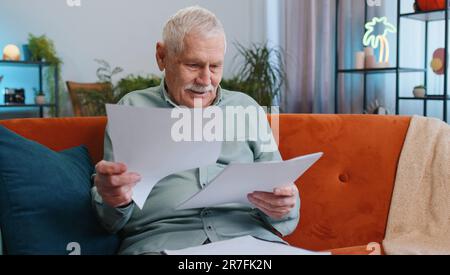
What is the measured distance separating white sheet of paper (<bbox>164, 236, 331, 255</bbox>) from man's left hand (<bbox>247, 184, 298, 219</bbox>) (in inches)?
3.2

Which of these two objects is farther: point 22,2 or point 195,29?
point 22,2

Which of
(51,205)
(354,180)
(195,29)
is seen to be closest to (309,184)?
(354,180)

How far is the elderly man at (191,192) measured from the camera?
1.09m

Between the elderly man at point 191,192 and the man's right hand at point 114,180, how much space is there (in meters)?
0.09

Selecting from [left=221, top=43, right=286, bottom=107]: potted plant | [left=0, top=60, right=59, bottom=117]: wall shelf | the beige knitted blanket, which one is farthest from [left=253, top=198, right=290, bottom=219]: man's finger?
[left=0, top=60, right=59, bottom=117]: wall shelf

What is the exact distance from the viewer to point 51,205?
108 centimetres

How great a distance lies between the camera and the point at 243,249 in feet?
3.10

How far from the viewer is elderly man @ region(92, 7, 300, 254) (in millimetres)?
1089

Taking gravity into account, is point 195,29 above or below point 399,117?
above

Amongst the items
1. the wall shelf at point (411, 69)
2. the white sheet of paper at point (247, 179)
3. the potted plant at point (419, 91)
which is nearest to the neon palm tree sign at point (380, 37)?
the wall shelf at point (411, 69)

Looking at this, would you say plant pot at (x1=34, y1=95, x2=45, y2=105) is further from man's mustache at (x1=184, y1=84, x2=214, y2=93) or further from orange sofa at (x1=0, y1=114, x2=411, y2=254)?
man's mustache at (x1=184, y1=84, x2=214, y2=93)

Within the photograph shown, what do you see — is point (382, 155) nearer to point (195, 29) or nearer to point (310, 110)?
point (195, 29)
